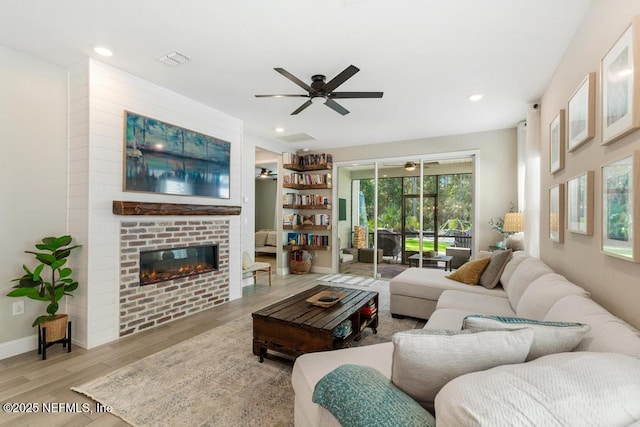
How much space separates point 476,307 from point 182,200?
337 cm

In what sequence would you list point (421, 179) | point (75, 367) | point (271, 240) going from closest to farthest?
point (75, 367) → point (421, 179) → point (271, 240)

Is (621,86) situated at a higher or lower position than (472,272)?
higher

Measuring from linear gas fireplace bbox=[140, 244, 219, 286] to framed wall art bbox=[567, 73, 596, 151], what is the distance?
3927 millimetres

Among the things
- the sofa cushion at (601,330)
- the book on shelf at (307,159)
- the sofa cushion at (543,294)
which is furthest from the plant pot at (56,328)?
the book on shelf at (307,159)

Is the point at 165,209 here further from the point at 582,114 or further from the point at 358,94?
the point at 582,114

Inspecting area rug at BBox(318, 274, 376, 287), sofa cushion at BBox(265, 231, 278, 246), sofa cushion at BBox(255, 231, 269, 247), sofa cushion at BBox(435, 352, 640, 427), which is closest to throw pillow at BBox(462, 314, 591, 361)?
sofa cushion at BBox(435, 352, 640, 427)

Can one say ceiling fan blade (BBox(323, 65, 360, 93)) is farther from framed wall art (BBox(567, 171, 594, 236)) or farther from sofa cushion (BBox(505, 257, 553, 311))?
sofa cushion (BBox(505, 257, 553, 311))

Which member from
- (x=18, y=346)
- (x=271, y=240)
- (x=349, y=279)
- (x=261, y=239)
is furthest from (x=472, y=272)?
(x=261, y=239)

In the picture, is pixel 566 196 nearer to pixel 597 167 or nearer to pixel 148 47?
pixel 597 167

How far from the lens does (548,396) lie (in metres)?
0.69

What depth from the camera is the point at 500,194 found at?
15.8ft

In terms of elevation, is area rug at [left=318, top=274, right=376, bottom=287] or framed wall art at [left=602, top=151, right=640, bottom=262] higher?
framed wall art at [left=602, top=151, right=640, bottom=262]

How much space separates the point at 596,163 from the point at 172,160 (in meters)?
3.82

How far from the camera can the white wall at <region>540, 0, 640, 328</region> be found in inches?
57.7
